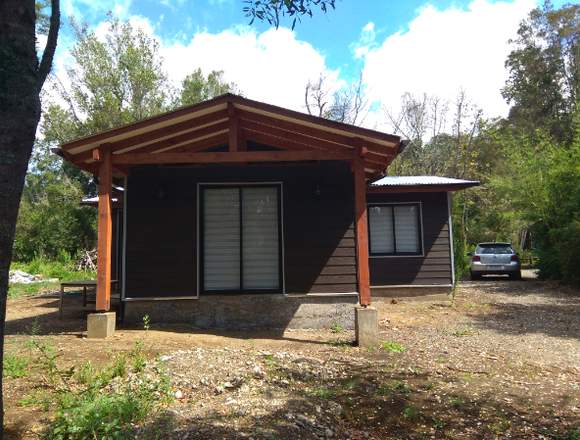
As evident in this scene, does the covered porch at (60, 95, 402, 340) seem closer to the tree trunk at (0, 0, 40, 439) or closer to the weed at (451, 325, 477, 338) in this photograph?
the weed at (451, 325, 477, 338)

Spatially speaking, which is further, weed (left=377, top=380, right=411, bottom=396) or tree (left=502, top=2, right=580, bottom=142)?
tree (left=502, top=2, right=580, bottom=142)

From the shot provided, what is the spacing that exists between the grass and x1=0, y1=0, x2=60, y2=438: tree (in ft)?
50.2

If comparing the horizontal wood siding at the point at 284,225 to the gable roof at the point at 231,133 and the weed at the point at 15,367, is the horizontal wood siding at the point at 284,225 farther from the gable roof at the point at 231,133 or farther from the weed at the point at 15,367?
the weed at the point at 15,367

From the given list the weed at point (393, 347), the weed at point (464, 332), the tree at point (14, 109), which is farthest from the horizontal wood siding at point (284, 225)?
the tree at point (14, 109)

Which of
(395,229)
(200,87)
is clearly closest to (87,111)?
(200,87)

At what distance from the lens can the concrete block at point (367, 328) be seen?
7.06 metres

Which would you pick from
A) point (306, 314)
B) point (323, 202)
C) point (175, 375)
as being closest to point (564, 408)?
point (175, 375)

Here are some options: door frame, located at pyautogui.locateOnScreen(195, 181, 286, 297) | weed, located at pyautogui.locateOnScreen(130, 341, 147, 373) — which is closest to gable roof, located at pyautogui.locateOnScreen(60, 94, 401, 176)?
door frame, located at pyautogui.locateOnScreen(195, 181, 286, 297)

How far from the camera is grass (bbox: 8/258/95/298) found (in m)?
16.9

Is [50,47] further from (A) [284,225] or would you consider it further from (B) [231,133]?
(A) [284,225]

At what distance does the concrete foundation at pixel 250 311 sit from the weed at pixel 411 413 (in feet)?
12.6

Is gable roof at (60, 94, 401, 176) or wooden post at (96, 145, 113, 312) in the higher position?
gable roof at (60, 94, 401, 176)

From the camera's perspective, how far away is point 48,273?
2205 centimetres

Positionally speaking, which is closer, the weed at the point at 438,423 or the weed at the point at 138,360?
the weed at the point at 438,423
